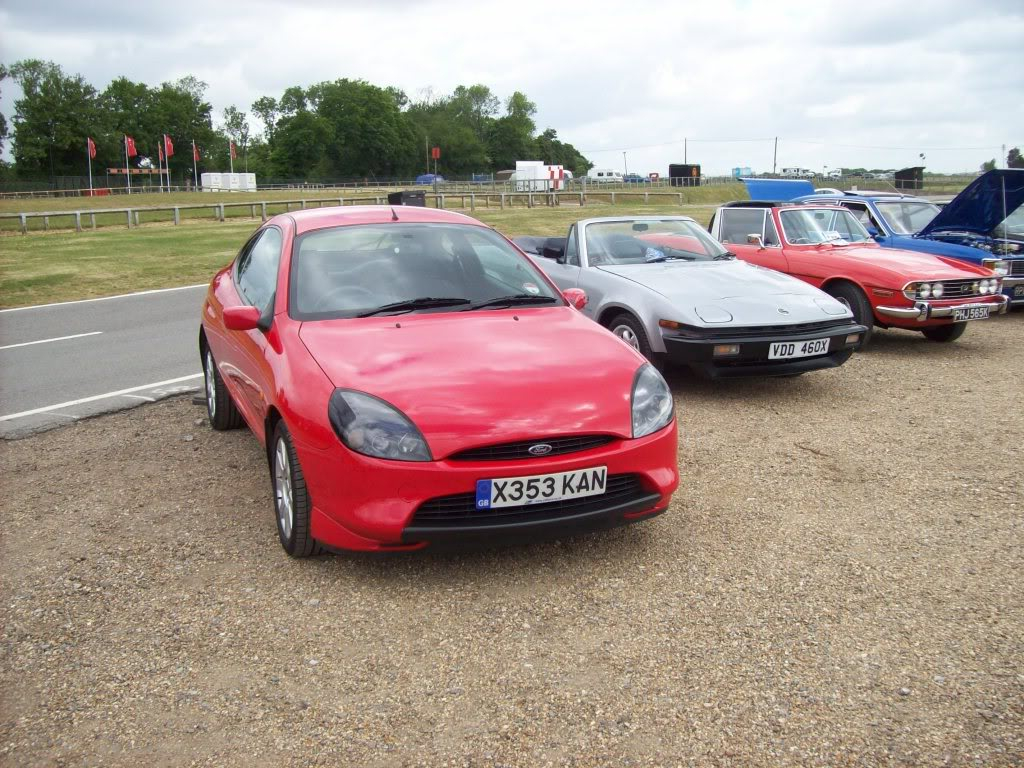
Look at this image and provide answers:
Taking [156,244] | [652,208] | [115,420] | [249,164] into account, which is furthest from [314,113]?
[115,420]

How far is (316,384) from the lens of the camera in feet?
12.2

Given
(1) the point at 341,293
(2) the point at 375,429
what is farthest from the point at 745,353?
(2) the point at 375,429

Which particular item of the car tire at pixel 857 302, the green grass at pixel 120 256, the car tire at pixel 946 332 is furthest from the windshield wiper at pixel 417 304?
the green grass at pixel 120 256

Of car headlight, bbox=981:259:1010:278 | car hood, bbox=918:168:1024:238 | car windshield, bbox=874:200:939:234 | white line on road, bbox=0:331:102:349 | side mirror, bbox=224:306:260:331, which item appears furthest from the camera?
car windshield, bbox=874:200:939:234

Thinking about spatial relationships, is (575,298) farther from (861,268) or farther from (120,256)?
(120,256)

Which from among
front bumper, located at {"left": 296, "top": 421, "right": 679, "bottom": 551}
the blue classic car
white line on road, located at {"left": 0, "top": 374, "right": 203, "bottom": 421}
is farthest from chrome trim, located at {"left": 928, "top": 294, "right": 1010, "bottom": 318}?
white line on road, located at {"left": 0, "top": 374, "right": 203, "bottom": 421}

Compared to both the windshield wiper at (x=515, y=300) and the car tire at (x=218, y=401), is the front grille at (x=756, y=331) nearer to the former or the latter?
the windshield wiper at (x=515, y=300)

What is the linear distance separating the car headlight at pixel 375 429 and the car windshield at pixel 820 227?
24.1 ft

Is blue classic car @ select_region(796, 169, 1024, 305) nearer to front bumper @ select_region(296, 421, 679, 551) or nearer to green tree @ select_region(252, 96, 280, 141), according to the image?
front bumper @ select_region(296, 421, 679, 551)

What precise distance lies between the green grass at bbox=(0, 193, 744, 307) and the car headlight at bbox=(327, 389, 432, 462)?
41.1 feet

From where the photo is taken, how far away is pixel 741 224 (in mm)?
10117

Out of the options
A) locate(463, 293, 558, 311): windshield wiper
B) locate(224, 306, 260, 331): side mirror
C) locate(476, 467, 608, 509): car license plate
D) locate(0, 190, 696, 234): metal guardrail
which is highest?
locate(0, 190, 696, 234): metal guardrail

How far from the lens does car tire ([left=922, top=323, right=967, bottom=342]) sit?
31.6 ft

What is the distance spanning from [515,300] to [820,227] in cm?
634
